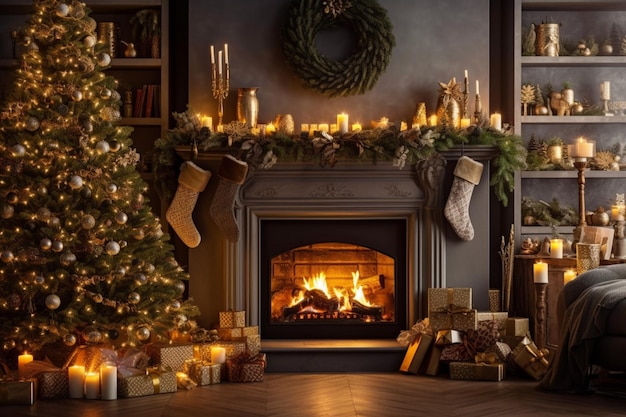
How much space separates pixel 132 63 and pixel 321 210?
1.58m

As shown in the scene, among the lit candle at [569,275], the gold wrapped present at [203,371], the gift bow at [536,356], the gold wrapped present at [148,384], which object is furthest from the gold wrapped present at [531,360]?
the gold wrapped present at [148,384]

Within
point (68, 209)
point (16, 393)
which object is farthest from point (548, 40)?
point (16, 393)

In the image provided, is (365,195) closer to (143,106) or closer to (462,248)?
(462,248)

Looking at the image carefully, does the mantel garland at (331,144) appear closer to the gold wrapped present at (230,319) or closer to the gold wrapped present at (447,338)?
the gold wrapped present at (230,319)

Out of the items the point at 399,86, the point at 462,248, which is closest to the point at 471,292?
the point at 462,248

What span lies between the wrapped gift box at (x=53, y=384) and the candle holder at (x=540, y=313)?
2.78 meters

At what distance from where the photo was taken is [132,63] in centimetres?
669

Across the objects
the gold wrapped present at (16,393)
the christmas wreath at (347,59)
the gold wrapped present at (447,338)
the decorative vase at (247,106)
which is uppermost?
the christmas wreath at (347,59)

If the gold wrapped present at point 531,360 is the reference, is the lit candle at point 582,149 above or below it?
above

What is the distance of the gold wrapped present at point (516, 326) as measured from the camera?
624cm

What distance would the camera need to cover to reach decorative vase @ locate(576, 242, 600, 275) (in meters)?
6.00

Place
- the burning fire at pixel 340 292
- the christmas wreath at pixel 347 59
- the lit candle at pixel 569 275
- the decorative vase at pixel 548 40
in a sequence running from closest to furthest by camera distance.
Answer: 1. the lit candle at pixel 569 275
2. the christmas wreath at pixel 347 59
3. the burning fire at pixel 340 292
4. the decorative vase at pixel 548 40

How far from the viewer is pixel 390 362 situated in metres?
6.27

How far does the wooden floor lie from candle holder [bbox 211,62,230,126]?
5.76 ft
